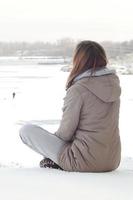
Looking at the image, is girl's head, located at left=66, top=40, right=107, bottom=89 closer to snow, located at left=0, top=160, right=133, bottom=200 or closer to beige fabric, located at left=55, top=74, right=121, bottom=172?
beige fabric, located at left=55, top=74, right=121, bottom=172

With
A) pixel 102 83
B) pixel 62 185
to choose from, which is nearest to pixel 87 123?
pixel 102 83

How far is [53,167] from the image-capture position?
1791mm

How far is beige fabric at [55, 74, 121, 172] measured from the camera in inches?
66.2

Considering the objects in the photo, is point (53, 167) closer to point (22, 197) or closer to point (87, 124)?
point (87, 124)

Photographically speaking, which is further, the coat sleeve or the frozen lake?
the frozen lake

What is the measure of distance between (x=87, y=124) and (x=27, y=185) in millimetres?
330

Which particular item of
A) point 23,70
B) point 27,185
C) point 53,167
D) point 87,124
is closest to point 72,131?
point 87,124

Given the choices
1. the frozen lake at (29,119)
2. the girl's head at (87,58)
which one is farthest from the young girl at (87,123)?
the frozen lake at (29,119)

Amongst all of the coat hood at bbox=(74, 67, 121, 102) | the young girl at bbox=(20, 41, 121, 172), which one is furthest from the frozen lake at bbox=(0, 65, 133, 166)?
the coat hood at bbox=(74, 67, 121, 102)

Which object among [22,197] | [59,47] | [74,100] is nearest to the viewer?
[22,197]

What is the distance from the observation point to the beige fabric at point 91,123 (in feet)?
5.52

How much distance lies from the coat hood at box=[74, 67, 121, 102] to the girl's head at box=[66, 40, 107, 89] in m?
0.03

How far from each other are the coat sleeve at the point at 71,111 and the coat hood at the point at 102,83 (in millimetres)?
49

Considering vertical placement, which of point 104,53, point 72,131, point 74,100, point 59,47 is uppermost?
point 104,53
